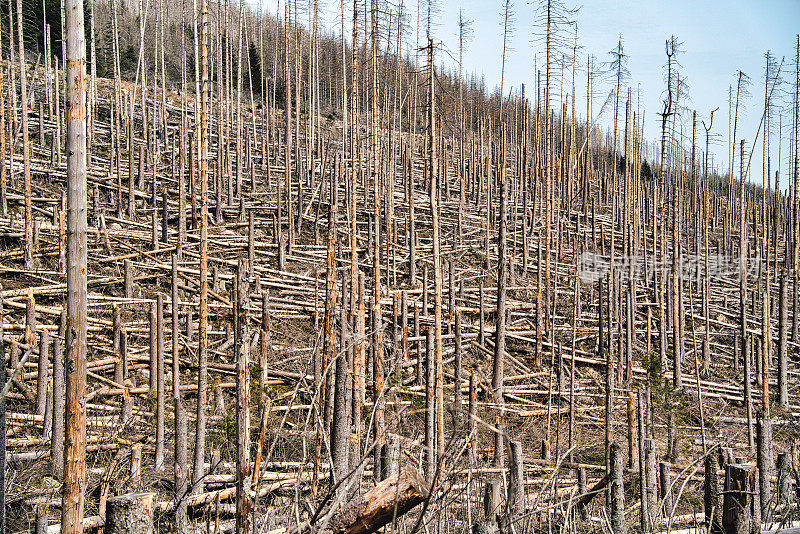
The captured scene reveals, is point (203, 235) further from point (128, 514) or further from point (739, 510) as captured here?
point (739, 510)

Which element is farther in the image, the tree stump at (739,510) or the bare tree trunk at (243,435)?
the bare tree trunk at (243,435)

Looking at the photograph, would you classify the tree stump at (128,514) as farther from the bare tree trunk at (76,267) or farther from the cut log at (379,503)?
the cut log at (379,503)

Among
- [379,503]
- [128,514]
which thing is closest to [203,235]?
[128,514]

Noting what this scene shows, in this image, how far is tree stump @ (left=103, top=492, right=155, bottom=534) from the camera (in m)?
3.06

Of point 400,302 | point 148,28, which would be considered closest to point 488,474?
point 400,302

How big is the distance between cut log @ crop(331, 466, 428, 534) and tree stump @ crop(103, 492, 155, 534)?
1003 mm

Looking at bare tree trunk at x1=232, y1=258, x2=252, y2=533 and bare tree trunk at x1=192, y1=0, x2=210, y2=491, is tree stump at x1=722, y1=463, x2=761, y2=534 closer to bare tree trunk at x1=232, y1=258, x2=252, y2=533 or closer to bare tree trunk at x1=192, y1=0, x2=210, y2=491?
bare tree trunk at x1=232, y1=258, x2=252, y2=533

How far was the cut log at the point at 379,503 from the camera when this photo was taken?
2.78 meters

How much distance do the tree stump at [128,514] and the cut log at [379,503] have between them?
3.29ft

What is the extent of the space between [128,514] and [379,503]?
1.30 m

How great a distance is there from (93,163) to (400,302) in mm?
9180

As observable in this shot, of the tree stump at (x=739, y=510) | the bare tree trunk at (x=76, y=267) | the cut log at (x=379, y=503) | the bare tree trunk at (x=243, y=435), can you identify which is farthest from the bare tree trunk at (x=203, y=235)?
the tree stump at (x=739, y=510)

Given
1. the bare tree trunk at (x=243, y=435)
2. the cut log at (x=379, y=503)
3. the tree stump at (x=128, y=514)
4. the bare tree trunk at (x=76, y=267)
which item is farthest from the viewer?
the bare tree trunk at (x=243, y=435)

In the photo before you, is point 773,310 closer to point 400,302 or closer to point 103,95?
point 400,302
